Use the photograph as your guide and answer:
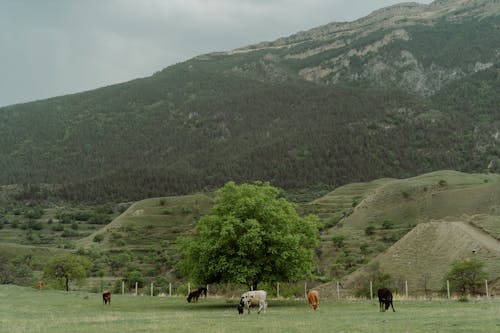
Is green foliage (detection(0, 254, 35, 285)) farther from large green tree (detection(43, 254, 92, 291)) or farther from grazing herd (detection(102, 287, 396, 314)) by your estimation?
grazing herd (detection(102, 287, 396, 314))

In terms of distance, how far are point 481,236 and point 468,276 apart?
10.3 m

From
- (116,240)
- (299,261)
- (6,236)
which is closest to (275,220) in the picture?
(299,261)

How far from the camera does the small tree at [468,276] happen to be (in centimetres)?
4441

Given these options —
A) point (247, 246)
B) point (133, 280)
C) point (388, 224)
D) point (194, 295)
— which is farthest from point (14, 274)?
point (388, 224)

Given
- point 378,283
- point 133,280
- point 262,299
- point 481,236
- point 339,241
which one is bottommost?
point 262,299

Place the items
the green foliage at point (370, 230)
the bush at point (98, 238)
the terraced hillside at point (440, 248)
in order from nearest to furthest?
the terraced hillside at point (440, 248), the green foliage at point (370, 230), the bush at point (98, 238)

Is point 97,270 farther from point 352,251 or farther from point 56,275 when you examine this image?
point 352,251

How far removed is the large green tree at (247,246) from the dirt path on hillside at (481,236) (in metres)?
17.1

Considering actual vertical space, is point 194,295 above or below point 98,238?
below

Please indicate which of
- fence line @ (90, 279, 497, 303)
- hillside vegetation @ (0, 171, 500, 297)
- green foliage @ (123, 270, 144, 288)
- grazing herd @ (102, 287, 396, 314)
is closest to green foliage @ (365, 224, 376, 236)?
hillside vegetation @ (0, 171, 500, 297)

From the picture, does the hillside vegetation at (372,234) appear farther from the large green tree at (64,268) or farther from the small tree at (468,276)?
the large green tree at (64,268)

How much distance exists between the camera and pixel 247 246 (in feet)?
135

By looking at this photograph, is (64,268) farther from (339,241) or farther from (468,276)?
(468,276)

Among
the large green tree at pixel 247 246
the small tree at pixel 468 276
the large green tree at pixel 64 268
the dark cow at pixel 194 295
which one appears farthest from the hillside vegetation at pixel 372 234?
the large green tree at pixel 64 268
